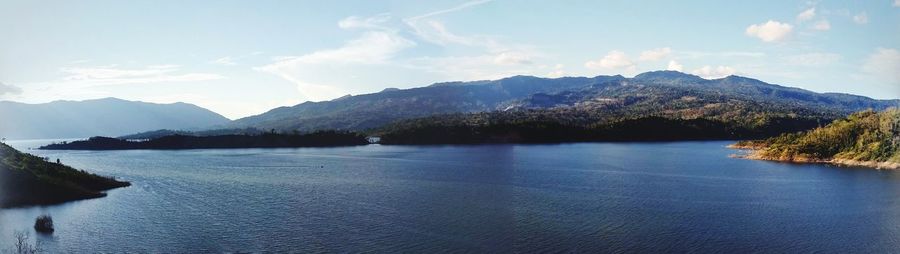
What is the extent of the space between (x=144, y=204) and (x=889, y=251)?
6407 cm

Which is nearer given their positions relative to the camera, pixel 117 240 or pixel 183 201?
pixel 117 240

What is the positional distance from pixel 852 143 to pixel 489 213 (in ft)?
288

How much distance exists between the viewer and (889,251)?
39.6 meters

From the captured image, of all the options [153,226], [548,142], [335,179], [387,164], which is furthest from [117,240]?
[548,142]

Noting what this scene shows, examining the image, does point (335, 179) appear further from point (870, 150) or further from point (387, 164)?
point (870, 150)

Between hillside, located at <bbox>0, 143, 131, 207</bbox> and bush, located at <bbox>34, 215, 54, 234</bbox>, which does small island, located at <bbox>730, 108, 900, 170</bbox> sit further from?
hillside, located at <bbox>0, 143, 131, 207</bbox>

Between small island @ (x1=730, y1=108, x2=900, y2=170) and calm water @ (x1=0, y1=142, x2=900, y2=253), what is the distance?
12273 millimetres

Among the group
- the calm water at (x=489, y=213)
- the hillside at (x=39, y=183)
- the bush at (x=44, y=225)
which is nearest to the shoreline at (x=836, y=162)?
the calm water at (x=489, y=213)

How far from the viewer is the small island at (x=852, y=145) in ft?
321

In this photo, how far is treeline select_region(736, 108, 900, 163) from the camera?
9884cm

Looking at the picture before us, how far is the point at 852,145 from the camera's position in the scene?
10612cm

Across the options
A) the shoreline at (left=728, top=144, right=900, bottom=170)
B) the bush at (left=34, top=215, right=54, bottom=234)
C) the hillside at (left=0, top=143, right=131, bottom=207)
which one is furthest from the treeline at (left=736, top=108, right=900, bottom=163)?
the hillside at (left=0, top=143, right=131, bottom=207)

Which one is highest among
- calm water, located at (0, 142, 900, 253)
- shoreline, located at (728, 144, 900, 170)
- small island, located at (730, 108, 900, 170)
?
small island, located at (730, 108, 900, 170)

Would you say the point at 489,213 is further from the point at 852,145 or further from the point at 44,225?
the point at 852,145
